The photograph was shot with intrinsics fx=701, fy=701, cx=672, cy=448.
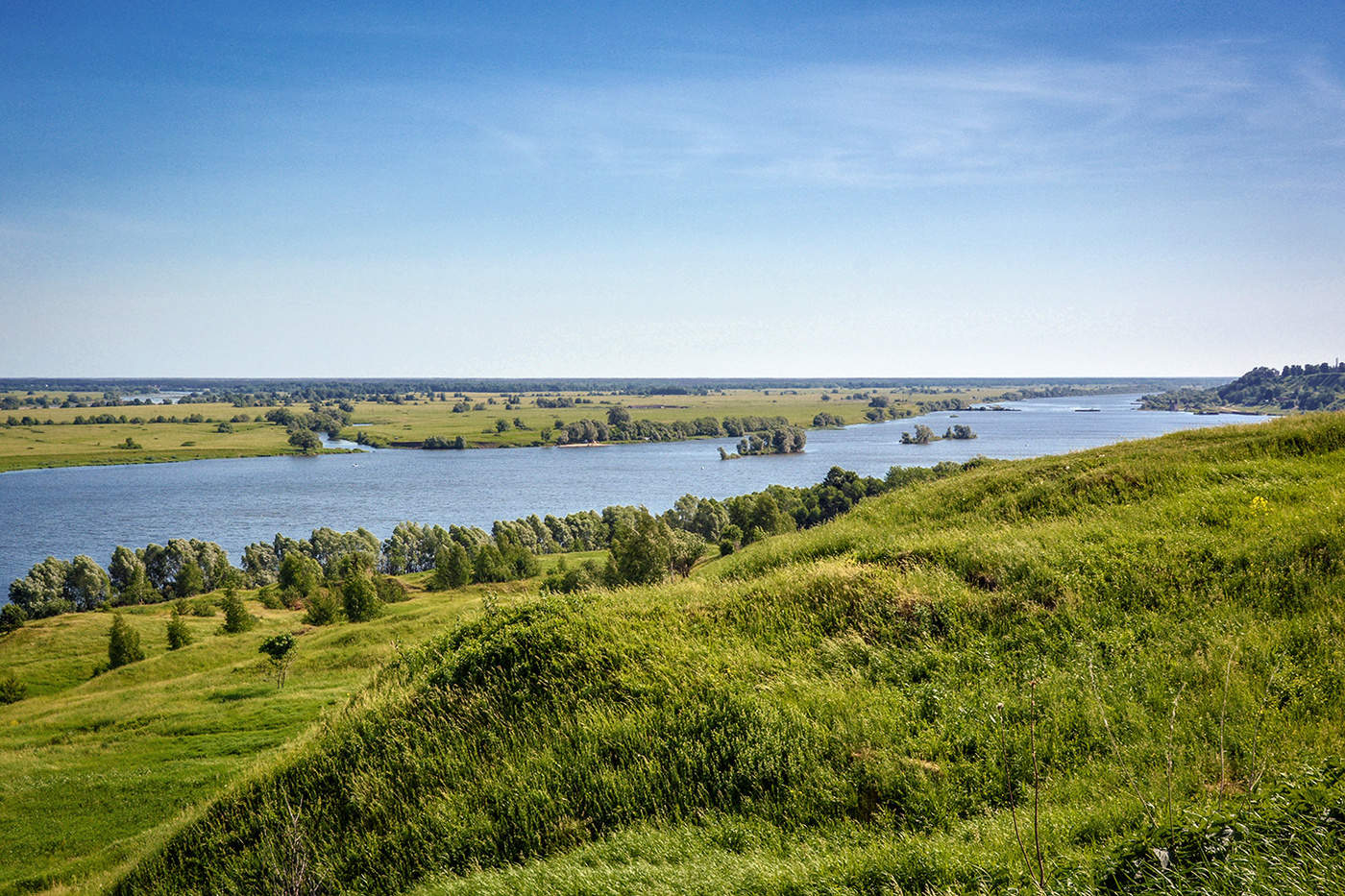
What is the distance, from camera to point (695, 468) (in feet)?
504

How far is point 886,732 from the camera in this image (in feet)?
27.7

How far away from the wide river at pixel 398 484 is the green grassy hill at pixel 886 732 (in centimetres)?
9730

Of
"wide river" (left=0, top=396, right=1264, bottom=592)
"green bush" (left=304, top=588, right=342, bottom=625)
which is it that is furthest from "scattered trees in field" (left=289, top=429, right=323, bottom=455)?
"green bush" (left=304, top=588, right=342, bottom=625)

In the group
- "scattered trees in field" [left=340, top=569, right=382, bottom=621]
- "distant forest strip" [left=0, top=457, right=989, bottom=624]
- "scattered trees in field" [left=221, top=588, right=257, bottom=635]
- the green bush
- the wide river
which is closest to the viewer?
"scattered trees in field" [left=340, top=569, right=382, bottom=621]

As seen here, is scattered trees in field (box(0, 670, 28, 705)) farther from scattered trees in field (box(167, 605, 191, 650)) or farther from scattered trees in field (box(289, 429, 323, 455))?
scattered trees in field (box(289, 429, 323, 455))

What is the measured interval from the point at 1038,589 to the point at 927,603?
1.73 m

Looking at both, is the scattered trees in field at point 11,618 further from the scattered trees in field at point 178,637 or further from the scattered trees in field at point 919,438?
the scattered trees in field at point 919,438

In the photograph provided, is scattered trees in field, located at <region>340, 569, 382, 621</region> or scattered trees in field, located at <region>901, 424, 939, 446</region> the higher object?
scattered trees in field, located at <region>901, 424, 939, 446</region>

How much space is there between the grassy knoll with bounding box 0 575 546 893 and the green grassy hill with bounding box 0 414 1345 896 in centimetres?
335

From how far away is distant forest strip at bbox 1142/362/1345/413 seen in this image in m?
92.4

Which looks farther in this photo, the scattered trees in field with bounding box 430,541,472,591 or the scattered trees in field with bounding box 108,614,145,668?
the scattered trees in field with bounding box 430,541,472,591

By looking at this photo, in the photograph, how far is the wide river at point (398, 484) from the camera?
10925 cm

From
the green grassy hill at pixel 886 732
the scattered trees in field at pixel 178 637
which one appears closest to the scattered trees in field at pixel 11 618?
the scattered trees in field at pixel 178 637

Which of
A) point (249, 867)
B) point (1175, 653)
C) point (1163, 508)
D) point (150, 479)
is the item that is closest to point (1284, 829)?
point (1175, 653)
